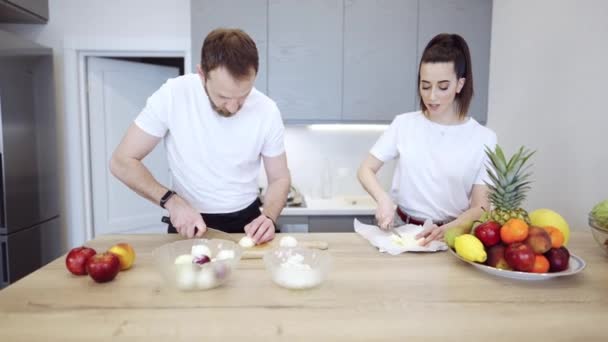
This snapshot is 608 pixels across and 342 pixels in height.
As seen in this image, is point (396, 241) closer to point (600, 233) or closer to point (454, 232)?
point (454, 232)

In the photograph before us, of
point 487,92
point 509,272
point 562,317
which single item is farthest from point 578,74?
point 562,317

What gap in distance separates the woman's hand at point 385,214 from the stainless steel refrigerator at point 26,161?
2269 millimetres

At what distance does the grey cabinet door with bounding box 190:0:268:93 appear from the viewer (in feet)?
8.77

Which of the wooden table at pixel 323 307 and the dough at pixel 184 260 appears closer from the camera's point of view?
the wooden table at pixel 323 307

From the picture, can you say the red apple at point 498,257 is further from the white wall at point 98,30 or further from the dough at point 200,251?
the white wall at point 98,30

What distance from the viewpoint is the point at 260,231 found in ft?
4.28

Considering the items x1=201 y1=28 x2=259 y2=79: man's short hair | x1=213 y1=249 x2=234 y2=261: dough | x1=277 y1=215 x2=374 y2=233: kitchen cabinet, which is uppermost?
x1=201 y1=28 x2=259 y2=79: man's short hair

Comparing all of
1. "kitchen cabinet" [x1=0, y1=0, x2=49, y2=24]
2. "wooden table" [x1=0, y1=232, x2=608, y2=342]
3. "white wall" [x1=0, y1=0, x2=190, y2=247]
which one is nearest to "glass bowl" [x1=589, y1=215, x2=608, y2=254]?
"wooden table" [x1=0, y1=232, x2=608, y2=342]

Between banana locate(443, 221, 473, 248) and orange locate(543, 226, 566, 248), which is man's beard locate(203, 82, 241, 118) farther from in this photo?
orange locate(543, 226, 566, 248)

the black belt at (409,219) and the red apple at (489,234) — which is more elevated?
the red apple at (489,234)

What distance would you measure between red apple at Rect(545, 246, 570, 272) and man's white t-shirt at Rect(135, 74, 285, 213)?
3.33 ft

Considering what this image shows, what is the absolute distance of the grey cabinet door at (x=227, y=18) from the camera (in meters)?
2.67

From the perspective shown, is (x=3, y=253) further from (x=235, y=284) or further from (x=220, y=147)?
(x=235, y=284)

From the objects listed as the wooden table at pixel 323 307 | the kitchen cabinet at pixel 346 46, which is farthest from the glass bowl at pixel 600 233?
the kitchen cabinet at pixel 346 46
